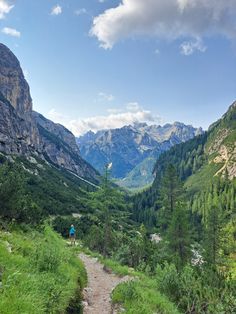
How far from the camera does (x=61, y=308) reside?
10.4m

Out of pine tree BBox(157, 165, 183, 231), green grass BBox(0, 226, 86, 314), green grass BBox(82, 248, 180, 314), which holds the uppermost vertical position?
pine tree BBox(157, 165, 183, 231)

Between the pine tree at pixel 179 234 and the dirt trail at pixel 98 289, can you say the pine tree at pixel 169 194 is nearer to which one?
the pine tree at pixel 179 234

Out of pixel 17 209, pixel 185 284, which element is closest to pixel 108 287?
pixel 185 284

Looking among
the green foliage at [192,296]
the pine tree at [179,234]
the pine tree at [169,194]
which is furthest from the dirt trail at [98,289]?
the pine tree at [169,194]

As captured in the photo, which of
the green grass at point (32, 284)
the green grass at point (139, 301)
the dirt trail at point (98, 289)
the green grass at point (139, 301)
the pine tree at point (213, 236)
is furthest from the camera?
the pine tree at point (213, 236)

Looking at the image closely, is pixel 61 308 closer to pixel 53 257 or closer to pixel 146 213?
pixel 53 257

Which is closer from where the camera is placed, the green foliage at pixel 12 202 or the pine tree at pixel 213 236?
the green foliage at pixel 12 202

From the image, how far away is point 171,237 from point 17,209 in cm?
2622

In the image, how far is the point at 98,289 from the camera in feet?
59.2

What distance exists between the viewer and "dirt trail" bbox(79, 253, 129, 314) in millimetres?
13906

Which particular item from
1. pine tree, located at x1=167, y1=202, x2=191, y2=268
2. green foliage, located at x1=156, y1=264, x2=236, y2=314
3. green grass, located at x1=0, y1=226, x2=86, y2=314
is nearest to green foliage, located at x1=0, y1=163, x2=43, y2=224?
green grass, located at x1=0, y1=226, x2=86, y2=314

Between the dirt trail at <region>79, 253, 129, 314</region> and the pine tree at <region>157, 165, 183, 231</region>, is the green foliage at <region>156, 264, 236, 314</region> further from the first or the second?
the pine tree at <region>157, 165, 183, 231</region>

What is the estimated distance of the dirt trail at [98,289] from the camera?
13.9m

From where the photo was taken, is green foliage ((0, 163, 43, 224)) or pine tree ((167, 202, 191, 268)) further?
pine tree ((167, 202, 191, 268))
